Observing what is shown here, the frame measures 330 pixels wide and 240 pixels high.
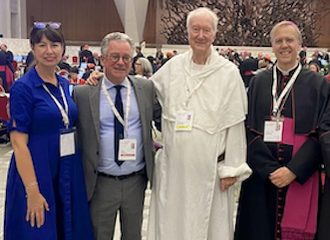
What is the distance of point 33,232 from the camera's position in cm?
229

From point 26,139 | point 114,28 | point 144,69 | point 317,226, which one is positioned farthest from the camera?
point 114,28

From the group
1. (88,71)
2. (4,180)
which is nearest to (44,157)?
(4,180)

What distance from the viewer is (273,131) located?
2.55 metres

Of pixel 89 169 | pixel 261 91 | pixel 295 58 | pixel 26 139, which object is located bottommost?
pixel 89 169

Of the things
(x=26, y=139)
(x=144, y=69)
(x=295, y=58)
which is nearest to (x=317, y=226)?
(x=295, y=58)

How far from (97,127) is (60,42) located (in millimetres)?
536

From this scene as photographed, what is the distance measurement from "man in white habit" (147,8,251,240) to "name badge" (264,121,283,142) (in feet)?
0.54

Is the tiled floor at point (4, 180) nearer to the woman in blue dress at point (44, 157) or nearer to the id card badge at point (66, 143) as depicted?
the woman in blue dress at point (44, 157)

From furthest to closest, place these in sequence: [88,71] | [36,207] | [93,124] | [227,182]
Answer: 1. [88,71]
2. [227,182]
3. [93,124]
4. [36,207]

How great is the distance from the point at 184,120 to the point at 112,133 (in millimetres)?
440

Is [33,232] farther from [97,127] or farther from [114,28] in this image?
[114,28]

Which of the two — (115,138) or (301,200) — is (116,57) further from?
(301,200)

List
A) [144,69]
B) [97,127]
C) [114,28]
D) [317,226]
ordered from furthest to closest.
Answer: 1. [114,28]
2. [144,69]
3. [317,226]
4. [97,127]

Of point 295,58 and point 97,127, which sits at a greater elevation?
point 295,58
